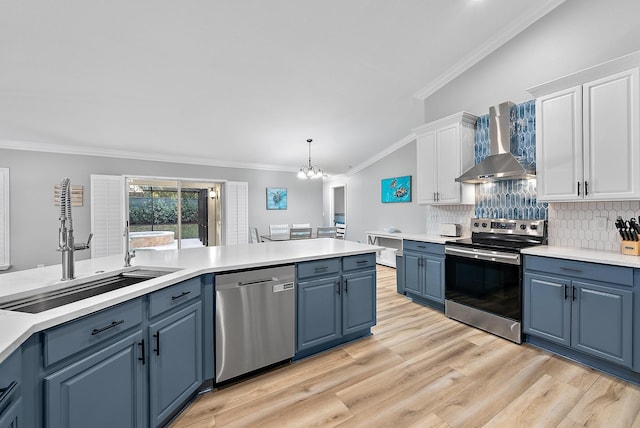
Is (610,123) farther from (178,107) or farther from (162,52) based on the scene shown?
(178,107)

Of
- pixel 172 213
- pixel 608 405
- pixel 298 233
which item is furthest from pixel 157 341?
pixel 172 213

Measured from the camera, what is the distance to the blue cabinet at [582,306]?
2.05 m

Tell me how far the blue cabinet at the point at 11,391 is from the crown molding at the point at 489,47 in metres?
4.82

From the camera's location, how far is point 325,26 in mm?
2932

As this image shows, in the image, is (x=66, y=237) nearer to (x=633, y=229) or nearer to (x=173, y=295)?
(x=173, y=295)

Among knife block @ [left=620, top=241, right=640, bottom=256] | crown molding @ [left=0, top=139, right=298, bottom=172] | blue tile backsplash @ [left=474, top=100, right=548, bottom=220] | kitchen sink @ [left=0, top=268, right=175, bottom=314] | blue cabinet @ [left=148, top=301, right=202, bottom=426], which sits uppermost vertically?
crown molding @ [left=0, top=139, right=298, bottom=172]

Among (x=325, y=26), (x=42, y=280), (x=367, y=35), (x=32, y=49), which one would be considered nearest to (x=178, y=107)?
(x=32, y=49)

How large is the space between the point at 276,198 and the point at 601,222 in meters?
6.14

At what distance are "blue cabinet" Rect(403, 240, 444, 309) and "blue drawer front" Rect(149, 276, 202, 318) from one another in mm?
2710

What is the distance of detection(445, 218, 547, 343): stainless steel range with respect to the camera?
2.67m

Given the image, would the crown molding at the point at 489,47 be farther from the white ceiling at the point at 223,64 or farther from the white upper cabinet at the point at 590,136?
the white upper cabinet at the point at 590,136

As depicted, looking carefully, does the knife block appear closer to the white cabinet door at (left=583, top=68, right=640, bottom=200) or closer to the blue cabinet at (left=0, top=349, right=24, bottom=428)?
the white cabinet door at (left=583, top=68, right=640, bottom=200)

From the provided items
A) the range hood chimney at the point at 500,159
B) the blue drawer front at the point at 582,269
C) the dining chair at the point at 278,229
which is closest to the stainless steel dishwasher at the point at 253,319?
the blue drawer front at the point at 582,269

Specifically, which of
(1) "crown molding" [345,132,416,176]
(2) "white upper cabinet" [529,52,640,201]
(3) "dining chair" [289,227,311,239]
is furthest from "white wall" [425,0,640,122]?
(3) "dining chair" [289,227,311,239]
